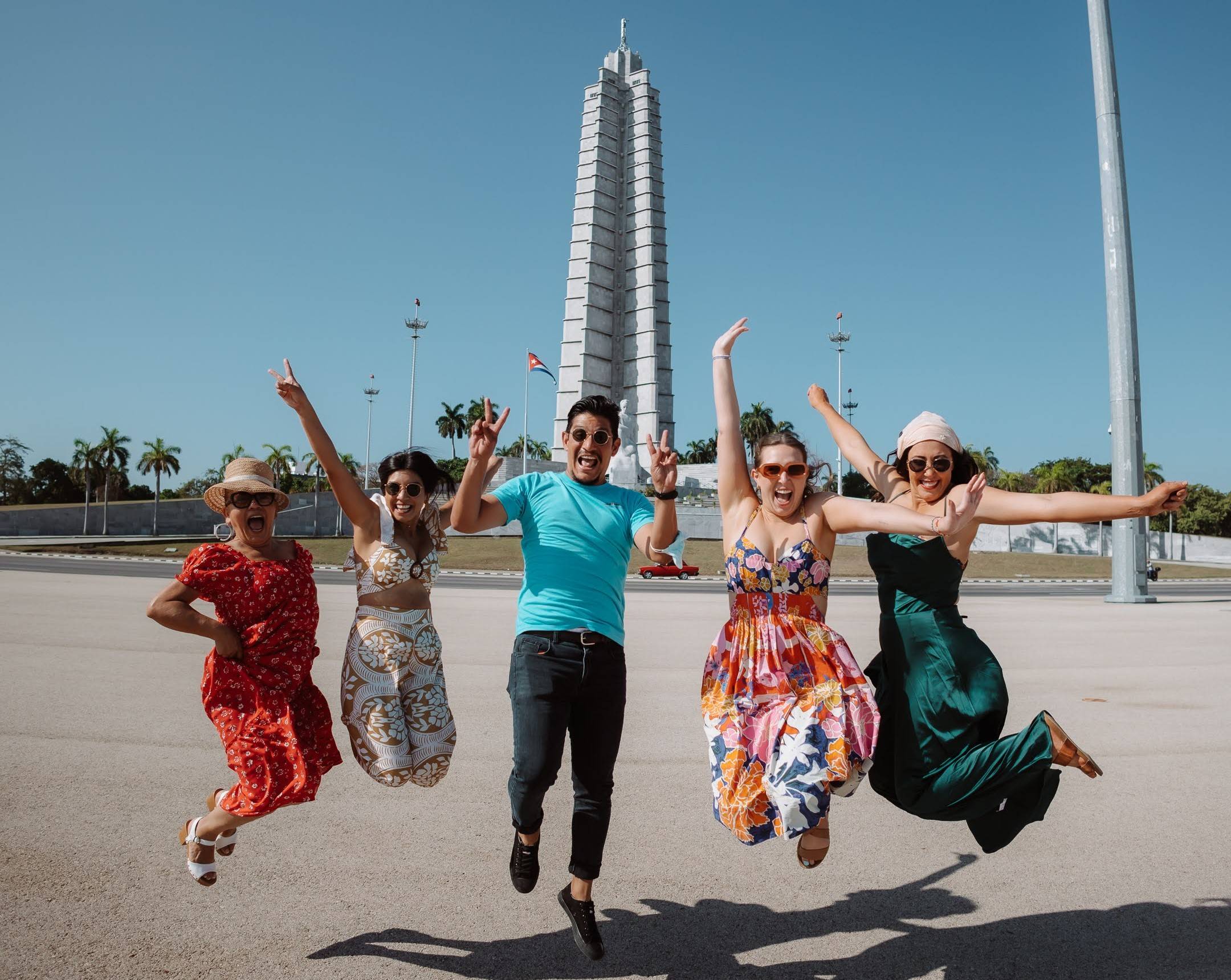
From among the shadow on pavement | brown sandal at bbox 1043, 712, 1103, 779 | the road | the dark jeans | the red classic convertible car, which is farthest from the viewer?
the red classic convertible car

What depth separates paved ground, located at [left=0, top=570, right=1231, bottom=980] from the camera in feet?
11.7

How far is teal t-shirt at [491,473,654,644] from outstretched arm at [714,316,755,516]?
0.37 meters

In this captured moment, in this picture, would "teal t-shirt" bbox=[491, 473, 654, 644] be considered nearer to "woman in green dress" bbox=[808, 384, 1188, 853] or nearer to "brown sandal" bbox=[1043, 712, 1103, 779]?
"woman in green dress" bbox=[808, 384, 1188, 853]

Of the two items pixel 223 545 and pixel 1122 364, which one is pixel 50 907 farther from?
pixel 1122 364

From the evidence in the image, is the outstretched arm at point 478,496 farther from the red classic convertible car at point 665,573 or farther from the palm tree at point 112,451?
the palm tree at point 112,451

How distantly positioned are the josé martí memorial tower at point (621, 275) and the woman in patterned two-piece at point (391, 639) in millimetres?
46299

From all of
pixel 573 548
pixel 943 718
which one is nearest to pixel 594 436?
pixel 573 548

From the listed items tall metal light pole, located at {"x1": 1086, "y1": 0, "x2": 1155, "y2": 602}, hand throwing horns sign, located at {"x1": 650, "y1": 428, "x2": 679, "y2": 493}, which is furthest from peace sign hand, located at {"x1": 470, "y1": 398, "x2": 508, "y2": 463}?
tall metal light pole, located at {"x1": 1086, "y1": 0, "x2": 1155, "y2": 602}

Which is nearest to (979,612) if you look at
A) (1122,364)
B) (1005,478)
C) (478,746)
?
(1122,364)

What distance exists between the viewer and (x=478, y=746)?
7098 millimetres

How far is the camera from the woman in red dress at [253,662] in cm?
379

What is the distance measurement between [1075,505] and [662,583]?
26.7 metres

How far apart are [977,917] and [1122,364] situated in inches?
811

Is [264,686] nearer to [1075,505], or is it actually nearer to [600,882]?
[600,882]
